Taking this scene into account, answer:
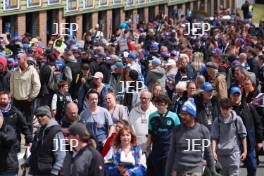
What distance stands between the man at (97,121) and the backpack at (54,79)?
5.31 metres

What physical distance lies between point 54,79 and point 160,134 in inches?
256

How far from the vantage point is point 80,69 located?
2097 centimetres

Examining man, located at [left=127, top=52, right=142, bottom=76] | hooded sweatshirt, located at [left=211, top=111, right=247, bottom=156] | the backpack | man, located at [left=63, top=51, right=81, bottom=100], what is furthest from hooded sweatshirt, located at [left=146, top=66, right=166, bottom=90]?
hooded sweatshirt, located at [left=211, top=111, right=247, bottom=156]

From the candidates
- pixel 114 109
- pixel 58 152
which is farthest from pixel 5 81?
pixel 58 152

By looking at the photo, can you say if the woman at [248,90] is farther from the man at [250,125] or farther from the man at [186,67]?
the man at [186,67]

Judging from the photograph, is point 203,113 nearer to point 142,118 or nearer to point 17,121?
point 142,118

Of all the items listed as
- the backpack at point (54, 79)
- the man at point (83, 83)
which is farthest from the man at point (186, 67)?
the backpack at point (54, 79)

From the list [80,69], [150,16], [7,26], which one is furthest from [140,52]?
[150,16]

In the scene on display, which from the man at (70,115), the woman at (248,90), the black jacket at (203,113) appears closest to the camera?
the man at (70,115)

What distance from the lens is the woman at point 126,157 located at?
12.9 metres

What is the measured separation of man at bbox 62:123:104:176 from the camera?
37.3 feet

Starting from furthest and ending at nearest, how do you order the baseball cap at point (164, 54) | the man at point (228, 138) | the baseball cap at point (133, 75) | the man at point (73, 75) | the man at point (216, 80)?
the baseball cap at point (164, 54) → the man at point (73, 75) → the baseball cap at point (133, 75) → the man at point (216, 80) → the man at point (228, 138)

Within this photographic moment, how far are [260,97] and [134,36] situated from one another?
55.6 ft

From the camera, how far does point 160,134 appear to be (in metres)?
14.3
